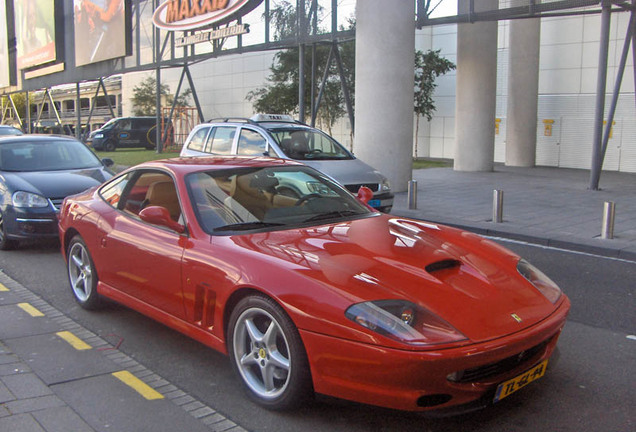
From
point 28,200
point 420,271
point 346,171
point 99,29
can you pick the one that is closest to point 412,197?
point 346,171

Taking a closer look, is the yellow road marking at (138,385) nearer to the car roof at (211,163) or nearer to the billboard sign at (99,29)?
the car roof at (211,163)

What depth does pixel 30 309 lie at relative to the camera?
5.85 meters

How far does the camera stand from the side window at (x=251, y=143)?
11.2m

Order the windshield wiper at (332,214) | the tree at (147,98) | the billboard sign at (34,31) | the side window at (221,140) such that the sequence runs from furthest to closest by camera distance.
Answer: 1. the tree at (147,98)
2. the billboard sign at (34,31)
3. the side window at (221,140)
4. the windshield wiper at (332,214)

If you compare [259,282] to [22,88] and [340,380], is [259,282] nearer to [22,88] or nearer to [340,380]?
[340,380]

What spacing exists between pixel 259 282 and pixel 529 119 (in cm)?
2149

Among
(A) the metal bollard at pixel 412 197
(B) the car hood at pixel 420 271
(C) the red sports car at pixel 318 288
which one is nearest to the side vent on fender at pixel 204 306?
(C) the red sports car at pixel 318 288

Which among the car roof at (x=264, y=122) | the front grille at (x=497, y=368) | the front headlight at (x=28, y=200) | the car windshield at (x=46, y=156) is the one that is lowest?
the front grille at (x=497, y=368)

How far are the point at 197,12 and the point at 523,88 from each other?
43.7 feet

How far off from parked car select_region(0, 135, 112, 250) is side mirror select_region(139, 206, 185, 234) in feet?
14.6

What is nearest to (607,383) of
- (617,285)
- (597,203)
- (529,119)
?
(617,285)

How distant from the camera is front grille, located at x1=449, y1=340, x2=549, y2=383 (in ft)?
10.4

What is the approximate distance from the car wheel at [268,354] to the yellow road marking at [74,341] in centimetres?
154

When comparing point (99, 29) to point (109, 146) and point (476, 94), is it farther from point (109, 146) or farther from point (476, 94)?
point (476, 94)
